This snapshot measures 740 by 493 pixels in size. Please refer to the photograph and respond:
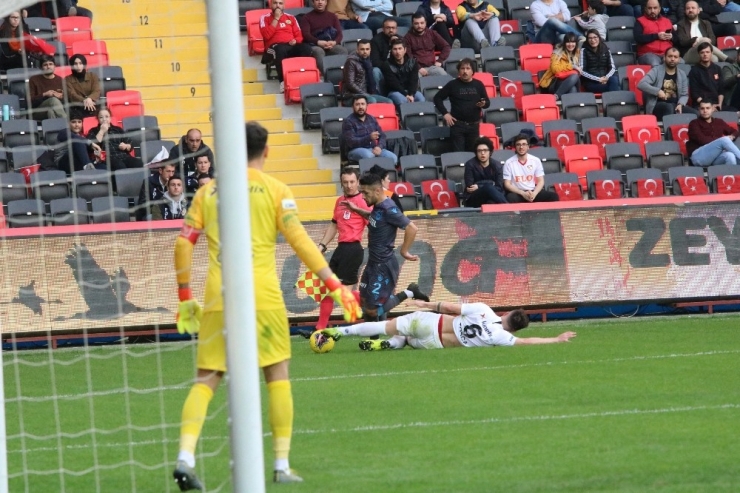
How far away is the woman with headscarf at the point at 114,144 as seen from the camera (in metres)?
16.8

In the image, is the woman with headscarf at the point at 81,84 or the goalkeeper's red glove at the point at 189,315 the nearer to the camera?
the goalkeeper's red glove at the point at 189,315

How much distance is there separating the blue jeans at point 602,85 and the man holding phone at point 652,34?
2.74 feet

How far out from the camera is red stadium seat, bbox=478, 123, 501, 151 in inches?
806

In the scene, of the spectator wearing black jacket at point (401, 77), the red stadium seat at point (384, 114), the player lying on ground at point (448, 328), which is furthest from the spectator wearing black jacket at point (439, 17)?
the player lying on ground at point (448, 328)

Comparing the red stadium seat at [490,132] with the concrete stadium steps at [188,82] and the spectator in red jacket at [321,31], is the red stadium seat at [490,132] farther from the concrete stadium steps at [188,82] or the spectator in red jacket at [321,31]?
the spectator in red jacket at [321,31]

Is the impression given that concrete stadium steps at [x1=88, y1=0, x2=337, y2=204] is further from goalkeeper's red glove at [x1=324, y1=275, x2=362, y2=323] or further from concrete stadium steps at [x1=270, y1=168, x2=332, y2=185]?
goalkeeper's red glove at [x1=324, y1=275, x2=362, y2=323]

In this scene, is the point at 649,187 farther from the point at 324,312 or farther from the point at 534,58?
the point at 324,312

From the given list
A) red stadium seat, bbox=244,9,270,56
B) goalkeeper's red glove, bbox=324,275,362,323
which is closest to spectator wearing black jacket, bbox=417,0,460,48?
red stadium seat, bbox=244,9,270,56

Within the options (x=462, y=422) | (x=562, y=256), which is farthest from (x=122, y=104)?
(x=462, y=422)

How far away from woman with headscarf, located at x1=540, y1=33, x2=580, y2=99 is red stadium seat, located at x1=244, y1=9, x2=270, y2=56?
4.51 metres

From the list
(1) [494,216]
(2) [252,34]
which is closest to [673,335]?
(1) [494,216]

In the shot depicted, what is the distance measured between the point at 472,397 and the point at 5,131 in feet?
30.5

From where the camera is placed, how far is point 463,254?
1628 centimetres

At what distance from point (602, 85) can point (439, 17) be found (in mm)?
2846
